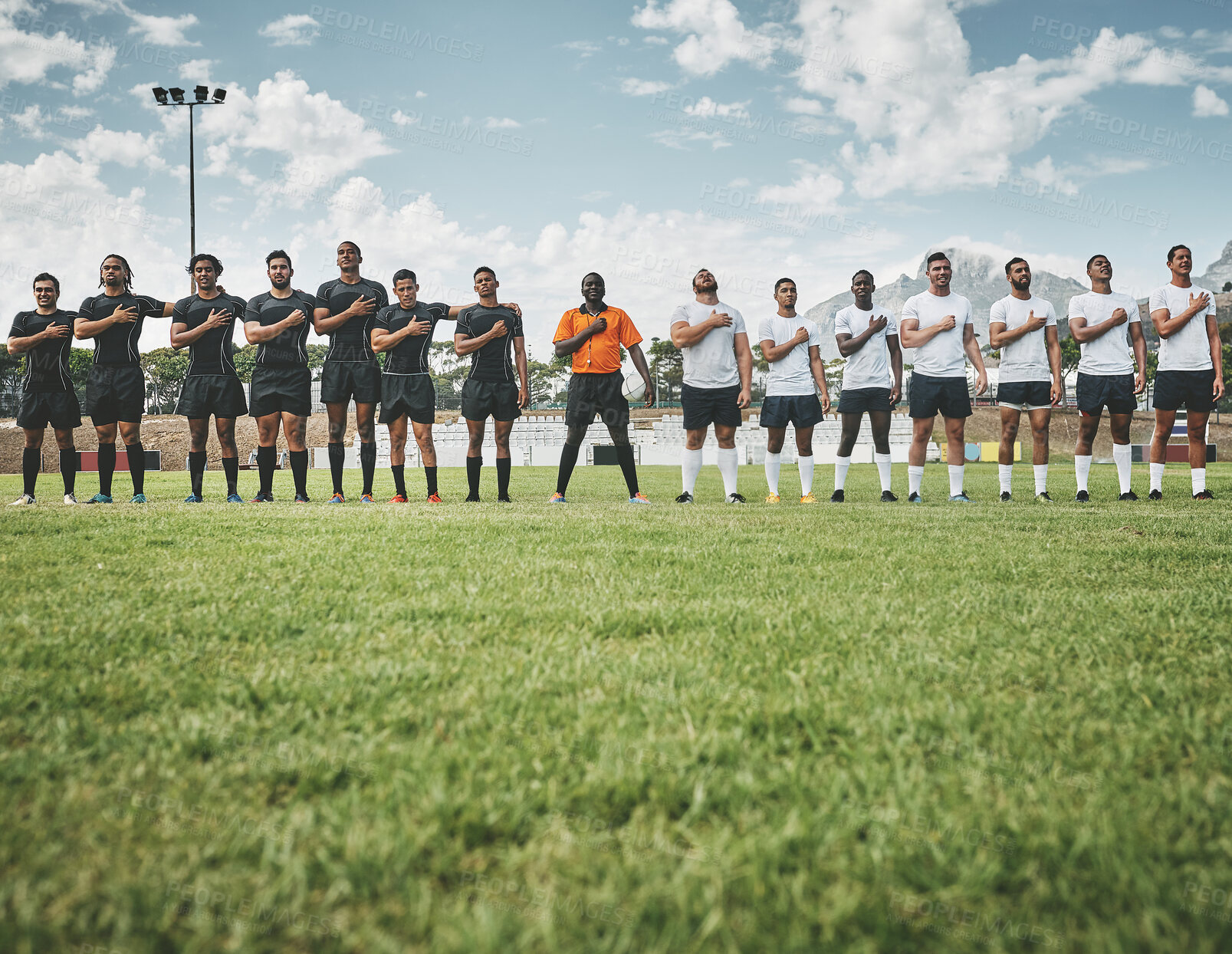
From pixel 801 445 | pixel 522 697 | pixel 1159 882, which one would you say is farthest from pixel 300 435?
pixel 1159 882

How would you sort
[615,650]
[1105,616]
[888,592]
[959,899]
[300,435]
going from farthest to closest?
[300,435] < [888,592] < [1105,616] < [615,650] < [959,899]

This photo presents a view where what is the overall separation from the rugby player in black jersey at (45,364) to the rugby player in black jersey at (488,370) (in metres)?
3.75

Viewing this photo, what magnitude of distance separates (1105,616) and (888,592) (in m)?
0.75

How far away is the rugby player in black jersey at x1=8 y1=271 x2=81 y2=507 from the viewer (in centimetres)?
750

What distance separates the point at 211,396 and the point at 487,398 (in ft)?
9.27

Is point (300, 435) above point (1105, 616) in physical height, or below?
above

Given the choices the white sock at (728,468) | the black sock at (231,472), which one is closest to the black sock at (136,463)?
the black sock at (231,472)

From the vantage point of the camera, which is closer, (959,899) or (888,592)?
(959,899)

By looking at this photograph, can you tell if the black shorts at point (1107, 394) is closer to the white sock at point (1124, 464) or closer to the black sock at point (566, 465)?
the white sock at point (1124, 464)


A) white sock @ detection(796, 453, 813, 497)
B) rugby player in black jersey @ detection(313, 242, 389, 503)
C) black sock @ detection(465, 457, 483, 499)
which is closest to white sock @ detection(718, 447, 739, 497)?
white sock @ detection(796, 453, 813, 497)

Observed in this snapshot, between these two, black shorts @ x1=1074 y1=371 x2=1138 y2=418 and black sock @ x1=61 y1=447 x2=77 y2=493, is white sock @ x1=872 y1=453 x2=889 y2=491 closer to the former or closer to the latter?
black shorts @ x1=1074 y1=371 x2=1138 y2=418

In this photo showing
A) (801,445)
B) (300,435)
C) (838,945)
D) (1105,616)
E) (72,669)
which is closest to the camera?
(838,945)

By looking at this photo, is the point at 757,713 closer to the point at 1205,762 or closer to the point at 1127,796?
the point at 1127,796

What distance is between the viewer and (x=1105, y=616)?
9.04 feet
